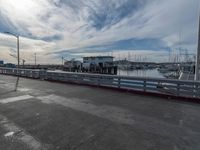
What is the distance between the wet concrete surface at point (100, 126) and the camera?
336cm

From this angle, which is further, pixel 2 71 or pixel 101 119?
pixel 2 71

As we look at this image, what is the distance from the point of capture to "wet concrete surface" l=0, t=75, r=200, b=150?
3359 millimetres

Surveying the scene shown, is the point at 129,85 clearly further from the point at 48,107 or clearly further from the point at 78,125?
the point at 78,125

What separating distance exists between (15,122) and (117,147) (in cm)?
316

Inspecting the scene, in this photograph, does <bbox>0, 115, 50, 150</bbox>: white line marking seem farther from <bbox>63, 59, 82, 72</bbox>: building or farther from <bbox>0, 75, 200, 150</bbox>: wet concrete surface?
<bbox>63, 59, 82, 72</bbox>: building

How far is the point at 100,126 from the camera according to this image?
4.33 m

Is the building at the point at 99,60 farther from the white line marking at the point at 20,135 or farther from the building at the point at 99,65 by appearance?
the white line marking at the point at 20,135

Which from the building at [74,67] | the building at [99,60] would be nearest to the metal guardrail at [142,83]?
the building at [74,67]

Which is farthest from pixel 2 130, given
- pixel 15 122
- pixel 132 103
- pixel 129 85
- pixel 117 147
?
pixel 129 85

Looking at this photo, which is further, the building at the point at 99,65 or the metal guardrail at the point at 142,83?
the building at the point at 99,65

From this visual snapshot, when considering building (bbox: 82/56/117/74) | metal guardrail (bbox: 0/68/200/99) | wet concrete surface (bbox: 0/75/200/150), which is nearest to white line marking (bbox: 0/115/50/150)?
wet concrete surface (bbox: 0/75/200/150)

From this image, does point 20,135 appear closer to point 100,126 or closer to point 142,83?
point 100,126

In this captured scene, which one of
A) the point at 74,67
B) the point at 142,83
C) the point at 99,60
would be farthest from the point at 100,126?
the point at 99,60

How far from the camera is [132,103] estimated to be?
6812 mm
